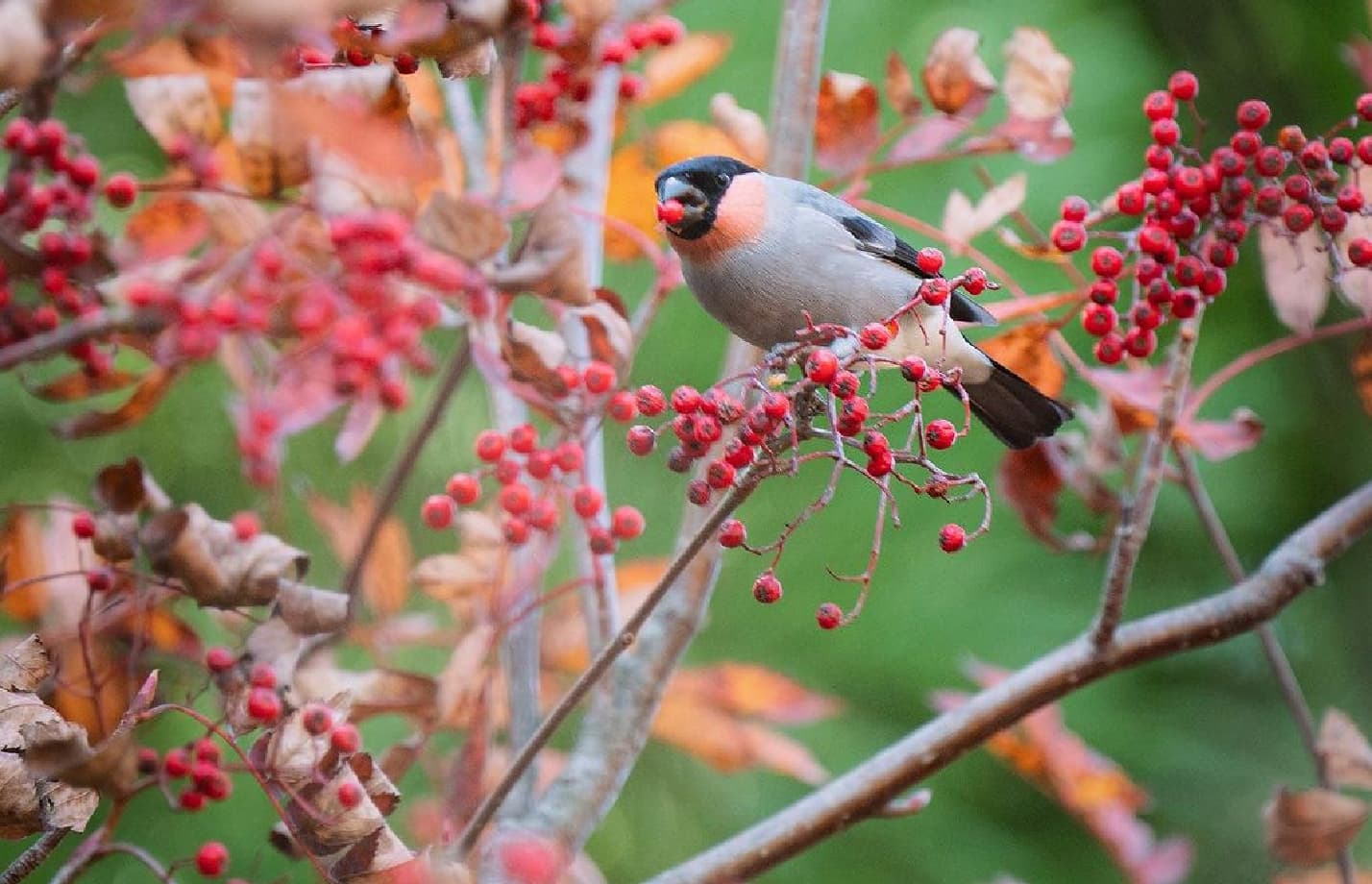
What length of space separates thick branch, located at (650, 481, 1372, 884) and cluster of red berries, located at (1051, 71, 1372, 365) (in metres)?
0.24

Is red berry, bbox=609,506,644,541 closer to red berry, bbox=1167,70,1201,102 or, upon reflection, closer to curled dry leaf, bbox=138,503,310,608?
curled dry leaf, bbox=138,503,310,608

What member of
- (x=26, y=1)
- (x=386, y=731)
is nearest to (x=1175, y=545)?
(x=386, y=731)

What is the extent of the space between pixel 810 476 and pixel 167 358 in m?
1.41

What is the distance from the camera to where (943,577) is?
7.95 feet

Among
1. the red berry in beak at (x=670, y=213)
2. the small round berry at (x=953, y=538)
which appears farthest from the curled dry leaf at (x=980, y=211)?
the small round berry at (x=953, y=538)

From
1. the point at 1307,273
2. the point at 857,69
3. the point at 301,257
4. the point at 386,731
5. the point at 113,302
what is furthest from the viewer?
the point at 857,69

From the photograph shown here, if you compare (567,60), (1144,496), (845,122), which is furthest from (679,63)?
(1144,496)

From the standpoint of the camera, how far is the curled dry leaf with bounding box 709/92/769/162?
4.46 ft

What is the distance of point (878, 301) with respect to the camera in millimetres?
1319

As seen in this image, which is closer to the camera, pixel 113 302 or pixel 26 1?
Answer: pixel 26 1

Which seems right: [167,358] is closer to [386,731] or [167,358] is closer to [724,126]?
[724,126]

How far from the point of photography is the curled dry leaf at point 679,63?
1534 mm

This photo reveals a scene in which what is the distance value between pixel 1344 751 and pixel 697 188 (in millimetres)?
693

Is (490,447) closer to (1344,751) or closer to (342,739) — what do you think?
(342,739)
